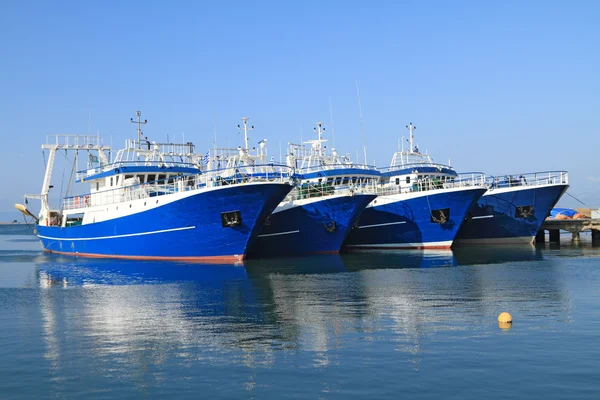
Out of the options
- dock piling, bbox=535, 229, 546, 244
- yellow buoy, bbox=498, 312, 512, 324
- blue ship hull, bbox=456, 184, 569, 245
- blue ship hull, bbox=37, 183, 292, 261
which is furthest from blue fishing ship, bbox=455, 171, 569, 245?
yellow buoy, bbox=498, 312, 512, 324

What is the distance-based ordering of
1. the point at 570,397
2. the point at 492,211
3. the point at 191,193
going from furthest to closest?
1. the point at 492,211
2. the point at 191,193
3. the point at 570,397

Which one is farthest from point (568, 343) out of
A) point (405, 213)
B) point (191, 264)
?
point (405, 213)

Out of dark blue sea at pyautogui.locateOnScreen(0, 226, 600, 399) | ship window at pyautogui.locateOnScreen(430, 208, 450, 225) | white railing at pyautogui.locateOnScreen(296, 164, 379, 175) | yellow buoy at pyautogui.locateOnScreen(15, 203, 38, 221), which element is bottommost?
dark blue sea at pyautogui.locateOnScreen(0, 226, 600, 399)

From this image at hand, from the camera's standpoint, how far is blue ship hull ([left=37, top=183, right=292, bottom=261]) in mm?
31219

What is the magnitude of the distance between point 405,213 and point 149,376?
3186cm

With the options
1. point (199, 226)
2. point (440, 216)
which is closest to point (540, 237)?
point (440, 216)

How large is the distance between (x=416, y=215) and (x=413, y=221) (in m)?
0.56

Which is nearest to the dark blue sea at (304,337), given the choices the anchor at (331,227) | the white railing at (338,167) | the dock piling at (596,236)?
the anchor at (331,227)

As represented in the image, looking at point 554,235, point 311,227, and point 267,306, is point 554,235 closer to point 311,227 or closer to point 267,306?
point 311,227

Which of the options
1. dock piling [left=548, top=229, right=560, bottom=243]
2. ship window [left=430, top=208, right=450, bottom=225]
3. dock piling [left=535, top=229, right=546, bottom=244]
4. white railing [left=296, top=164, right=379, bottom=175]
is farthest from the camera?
dock piling [left=548, top=229, right=560, bottom=243]

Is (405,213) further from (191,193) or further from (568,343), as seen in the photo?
(568,343)

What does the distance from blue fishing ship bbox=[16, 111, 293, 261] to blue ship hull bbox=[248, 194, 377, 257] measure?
308 cm

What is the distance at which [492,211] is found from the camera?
44375mm

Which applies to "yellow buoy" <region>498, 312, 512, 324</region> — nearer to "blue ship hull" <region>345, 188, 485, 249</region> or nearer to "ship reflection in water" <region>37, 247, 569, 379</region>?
"ship reflection in water" <region>37, 247, 569, 379</region>
